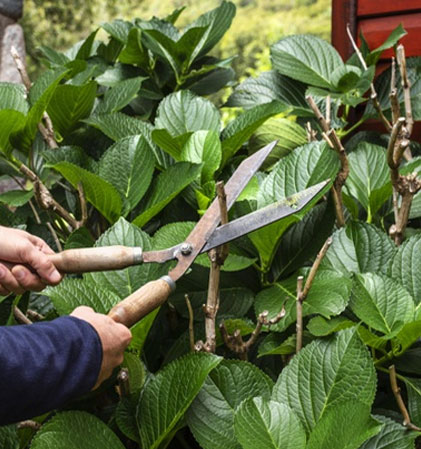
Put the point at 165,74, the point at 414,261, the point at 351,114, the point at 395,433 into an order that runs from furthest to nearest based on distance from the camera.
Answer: the point at 351,114
the point at 165,74
the point at 414,261
the point at 395,433

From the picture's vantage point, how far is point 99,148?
1137 millimetres

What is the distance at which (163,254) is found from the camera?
0.71 m

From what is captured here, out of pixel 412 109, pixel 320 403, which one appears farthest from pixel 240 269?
pixel 412 109

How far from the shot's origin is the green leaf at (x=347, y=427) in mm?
590

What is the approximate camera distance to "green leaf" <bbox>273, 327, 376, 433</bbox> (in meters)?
0.66

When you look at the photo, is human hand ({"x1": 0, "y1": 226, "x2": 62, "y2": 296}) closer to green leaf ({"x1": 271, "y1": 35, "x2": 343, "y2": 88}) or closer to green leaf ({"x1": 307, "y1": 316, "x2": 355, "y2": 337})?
green leaf ({"x1": 307, "y1": 316, "x2": 355, "y2": 337})

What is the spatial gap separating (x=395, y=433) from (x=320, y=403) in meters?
0.07

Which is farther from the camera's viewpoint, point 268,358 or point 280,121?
point 280,121

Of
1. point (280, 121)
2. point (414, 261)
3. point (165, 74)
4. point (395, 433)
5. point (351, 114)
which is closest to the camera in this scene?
point (395, 433)

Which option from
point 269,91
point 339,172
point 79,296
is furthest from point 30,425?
point 269,91

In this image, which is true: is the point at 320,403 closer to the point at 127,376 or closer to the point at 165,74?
the point at 127,376

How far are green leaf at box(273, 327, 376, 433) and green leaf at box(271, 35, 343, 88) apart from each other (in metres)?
0.61

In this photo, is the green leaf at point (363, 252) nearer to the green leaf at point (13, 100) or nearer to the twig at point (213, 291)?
the twig at point (213, 291)

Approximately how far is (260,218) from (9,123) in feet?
1.54
